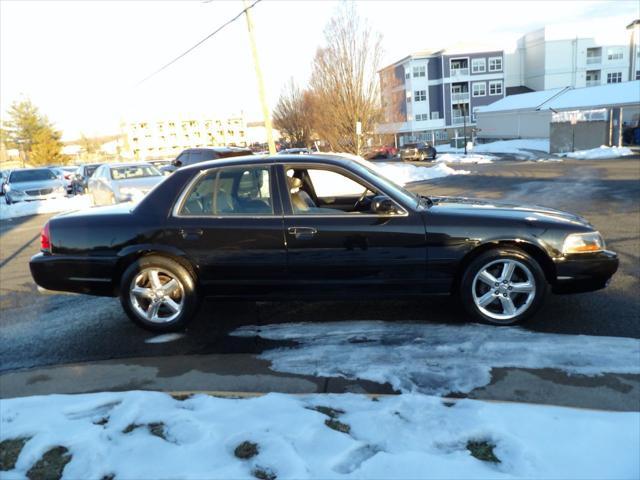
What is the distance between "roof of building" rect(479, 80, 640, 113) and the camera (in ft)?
107

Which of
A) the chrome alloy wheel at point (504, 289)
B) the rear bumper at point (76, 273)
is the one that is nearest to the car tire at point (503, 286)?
the chrome alloy wheel at point (504, 289)

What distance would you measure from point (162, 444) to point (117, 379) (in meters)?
1.26

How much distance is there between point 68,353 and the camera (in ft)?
14.9

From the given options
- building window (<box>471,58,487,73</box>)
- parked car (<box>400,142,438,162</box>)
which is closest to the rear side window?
parked car (<box>400,142,438,162</box>)

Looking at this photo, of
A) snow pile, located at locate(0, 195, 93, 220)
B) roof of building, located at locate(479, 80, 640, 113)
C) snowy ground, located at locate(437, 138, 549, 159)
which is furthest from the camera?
snowy ground, located at locate(437, 138, 549, 159)

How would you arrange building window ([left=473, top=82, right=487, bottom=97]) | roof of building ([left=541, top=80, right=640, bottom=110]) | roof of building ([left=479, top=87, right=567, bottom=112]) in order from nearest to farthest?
roof of building ([left=541, top=80, right=640, bottom=110]) → roof of building ([left=479, top=87, right=567, bottom=112]) → building window ([left=473, top=82, right=487, bottom=97])

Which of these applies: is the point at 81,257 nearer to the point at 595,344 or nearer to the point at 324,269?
the point at 324,269

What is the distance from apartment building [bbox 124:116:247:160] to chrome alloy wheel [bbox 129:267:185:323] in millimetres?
85848

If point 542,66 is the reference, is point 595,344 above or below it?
below

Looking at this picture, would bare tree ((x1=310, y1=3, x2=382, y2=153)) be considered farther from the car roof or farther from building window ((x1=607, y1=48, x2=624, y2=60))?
building window ((x1=607, y1=48, x2=624, y2=60))

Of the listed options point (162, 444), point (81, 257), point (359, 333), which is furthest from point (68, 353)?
point (359, 333)

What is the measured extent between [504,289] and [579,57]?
69073 mm

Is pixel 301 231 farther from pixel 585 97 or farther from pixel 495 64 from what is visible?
pixel 495 64

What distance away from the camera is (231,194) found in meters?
4.78
